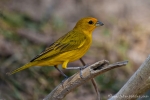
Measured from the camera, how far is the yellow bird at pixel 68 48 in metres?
4.10

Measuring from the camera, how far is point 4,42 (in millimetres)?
7258

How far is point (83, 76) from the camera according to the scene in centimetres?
341

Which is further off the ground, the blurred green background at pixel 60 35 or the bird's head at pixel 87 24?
the bird's head at pixel 87 24

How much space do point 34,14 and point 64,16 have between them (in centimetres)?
66

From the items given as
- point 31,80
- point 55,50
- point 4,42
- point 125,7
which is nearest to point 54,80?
point 31,80

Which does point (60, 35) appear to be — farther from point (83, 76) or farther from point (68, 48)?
point (83, 76)

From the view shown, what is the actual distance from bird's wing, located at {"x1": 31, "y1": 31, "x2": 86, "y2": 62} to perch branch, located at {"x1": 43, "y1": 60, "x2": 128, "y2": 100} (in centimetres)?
59

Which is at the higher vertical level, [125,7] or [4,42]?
[4,42]

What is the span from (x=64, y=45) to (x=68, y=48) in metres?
0.07

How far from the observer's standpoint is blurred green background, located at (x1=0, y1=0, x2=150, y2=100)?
641cm

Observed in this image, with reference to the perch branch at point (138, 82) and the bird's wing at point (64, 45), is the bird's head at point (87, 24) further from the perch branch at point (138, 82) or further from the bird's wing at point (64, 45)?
the perch branch at point (138, 82)

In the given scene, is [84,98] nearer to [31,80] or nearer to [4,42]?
[31,80]

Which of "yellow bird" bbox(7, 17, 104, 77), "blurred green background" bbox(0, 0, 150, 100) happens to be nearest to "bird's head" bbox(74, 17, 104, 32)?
"yellow bird" bbox(7, 17, 104, 77)

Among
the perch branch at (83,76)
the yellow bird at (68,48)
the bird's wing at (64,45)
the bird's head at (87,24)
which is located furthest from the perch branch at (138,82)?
the bird's head at (87,24)
